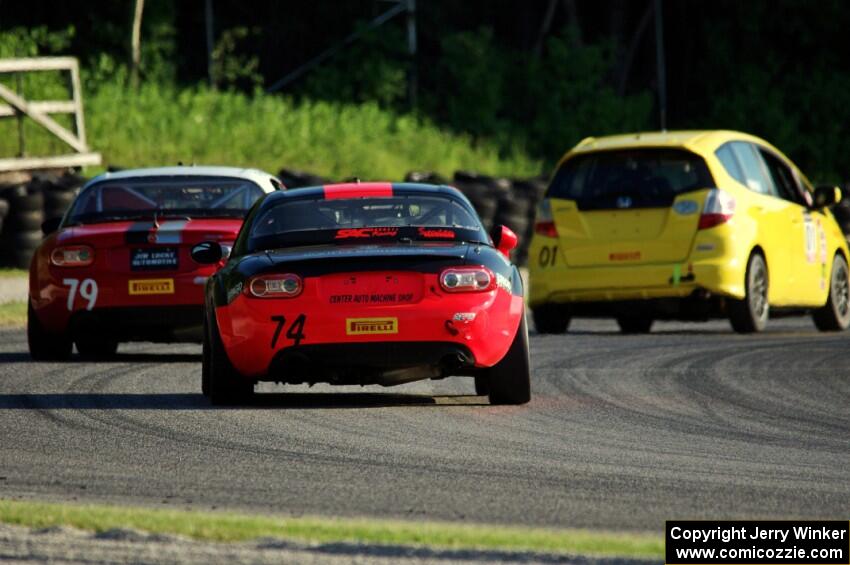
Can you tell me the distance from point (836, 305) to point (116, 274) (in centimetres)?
719

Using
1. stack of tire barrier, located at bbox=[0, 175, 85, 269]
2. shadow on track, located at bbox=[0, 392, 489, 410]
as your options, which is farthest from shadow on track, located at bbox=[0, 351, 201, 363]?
stack of tire barrier, located at bbox=[0, 175, 85, 269]

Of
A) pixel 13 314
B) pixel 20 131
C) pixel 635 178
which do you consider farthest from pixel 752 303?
pixel 20 131

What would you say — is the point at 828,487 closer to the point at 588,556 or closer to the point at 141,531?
the point at 588,556

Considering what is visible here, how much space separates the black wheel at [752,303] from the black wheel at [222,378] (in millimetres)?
6349

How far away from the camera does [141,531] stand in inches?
284

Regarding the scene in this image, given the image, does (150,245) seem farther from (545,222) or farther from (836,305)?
(836,305)

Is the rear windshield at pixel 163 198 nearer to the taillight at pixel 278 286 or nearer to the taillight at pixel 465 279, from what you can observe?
the taillight at pixel 278 286

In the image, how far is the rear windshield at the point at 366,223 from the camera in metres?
12.1

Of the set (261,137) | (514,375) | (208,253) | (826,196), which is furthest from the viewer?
(261,137)

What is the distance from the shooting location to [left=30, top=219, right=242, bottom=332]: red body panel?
14547 millimetres

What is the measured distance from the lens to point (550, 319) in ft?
59.7

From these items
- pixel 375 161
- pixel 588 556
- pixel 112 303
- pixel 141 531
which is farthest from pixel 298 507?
pixel 375 161

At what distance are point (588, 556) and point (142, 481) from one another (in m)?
2.59

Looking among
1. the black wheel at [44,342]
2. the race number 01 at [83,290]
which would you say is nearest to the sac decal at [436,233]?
the race number 01 at [83,290]
